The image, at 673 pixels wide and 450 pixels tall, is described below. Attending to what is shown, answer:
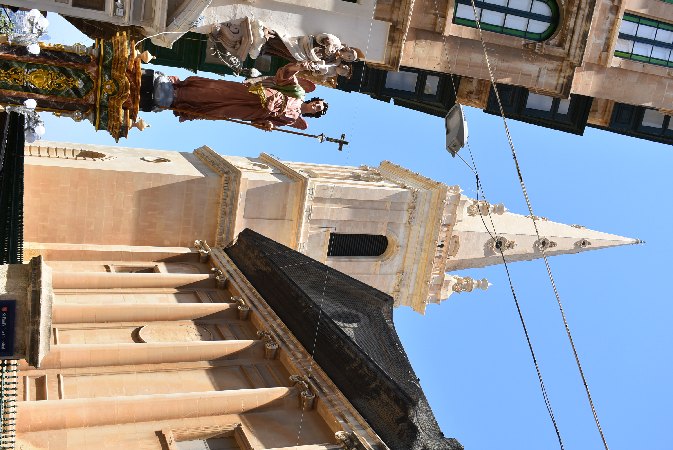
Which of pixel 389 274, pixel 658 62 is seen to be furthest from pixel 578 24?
pixel 389 274

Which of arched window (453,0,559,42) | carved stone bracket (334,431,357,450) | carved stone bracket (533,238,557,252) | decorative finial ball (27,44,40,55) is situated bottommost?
carved stone bracket (334,431,357,450)

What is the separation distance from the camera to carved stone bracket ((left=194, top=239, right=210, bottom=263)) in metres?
18.4

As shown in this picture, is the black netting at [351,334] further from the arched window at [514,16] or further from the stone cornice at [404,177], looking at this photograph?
the stone cornice at [404,177]

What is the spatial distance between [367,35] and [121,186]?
7.45m

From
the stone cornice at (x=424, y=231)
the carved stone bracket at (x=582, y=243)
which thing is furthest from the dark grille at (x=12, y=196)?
the carved stone bracket at (x=582, y=243)

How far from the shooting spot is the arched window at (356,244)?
22312 millimetres

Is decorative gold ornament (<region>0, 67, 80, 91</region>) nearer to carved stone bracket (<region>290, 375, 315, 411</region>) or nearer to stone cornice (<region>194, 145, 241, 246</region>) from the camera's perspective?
carved stone bracket (<region>290, 375, 315, 411</region>)

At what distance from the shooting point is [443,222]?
77.5ft

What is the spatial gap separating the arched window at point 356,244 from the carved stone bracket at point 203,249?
15.2ft

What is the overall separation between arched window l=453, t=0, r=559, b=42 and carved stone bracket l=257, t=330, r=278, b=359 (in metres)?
7.99

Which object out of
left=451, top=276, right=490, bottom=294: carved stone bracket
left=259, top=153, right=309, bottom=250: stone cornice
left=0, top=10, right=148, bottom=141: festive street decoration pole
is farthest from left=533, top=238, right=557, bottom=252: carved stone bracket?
left=0, top=10, right=148, bottom=141: festive street decoration pole

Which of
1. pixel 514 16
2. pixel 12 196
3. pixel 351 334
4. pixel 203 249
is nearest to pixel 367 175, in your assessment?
pixel 203 249

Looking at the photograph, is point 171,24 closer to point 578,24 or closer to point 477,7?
point 477,7

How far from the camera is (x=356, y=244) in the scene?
22.8 meters
